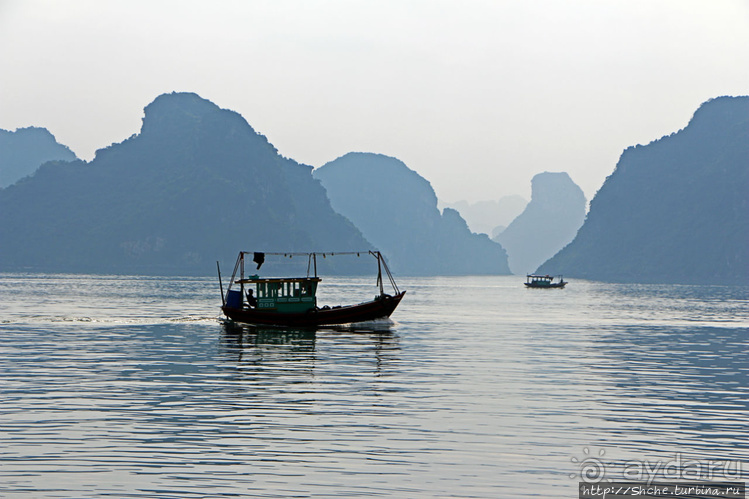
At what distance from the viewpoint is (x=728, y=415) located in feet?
108

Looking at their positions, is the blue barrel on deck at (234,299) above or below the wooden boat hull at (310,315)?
above

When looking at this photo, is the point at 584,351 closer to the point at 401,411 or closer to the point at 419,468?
the point at 401,411

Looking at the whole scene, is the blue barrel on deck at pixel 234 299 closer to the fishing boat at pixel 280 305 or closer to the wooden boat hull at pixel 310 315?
the fishing boat at pixel 280 305

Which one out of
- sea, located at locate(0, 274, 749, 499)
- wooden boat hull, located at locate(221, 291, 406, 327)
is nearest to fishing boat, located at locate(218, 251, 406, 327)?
wooden boat hull, located at locate(221, 291, 406, 327)

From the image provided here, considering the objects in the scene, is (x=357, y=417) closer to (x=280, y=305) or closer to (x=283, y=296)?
(x=280, y=305)

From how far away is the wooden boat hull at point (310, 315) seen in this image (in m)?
72.2

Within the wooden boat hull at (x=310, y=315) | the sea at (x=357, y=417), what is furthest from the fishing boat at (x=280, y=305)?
the sea at (x=357, y=417)

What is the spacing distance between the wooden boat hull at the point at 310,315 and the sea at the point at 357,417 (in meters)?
6.72

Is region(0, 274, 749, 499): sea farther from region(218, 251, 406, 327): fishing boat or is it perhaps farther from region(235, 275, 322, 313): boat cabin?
region(235, 275, 322, 313): boat cabin

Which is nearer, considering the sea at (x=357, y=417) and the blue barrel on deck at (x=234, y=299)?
the sea at (x=357, y=417)

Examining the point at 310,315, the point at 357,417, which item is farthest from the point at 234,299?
the point at 357,417

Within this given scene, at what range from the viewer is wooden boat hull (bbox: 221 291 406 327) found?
72.2 meters

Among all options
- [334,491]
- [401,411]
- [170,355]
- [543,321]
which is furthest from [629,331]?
[334,491]

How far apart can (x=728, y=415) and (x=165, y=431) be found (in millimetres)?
20643
